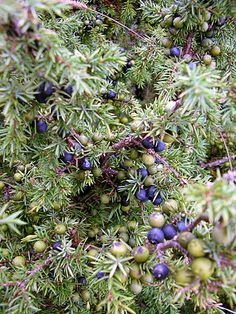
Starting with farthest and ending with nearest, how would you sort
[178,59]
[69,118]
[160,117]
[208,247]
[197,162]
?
[197,162]
[178,59]
[160,117]
[69,118]
[208,247]

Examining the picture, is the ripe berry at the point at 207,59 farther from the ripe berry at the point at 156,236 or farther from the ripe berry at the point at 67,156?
the ripe berry at the point at 156,236

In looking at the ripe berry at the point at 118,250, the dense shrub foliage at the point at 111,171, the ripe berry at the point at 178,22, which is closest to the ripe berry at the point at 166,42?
the dense shrub foliage at the point at 111,171

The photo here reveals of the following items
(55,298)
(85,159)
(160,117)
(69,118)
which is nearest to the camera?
(69,118)

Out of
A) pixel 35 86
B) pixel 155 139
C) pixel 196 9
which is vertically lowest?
pixel 155 139

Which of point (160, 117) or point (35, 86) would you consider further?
point (160, 117)

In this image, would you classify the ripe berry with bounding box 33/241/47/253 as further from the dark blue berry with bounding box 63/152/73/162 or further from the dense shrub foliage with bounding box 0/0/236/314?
the dark blue berry with bounding box 63/152/73/162

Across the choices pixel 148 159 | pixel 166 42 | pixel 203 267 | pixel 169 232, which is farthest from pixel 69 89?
pixel 166 42

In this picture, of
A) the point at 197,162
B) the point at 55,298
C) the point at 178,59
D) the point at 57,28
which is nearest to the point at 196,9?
the point at 178,59

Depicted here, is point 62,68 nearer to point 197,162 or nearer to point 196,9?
point 196,9
